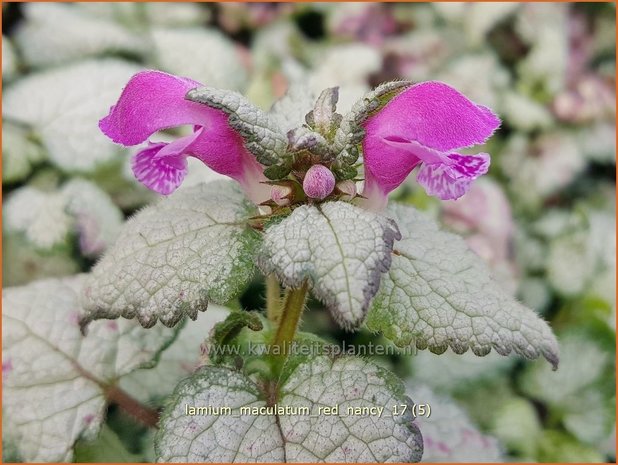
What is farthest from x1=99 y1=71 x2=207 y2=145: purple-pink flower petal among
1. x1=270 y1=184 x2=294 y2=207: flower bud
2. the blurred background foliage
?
the blurred background foliage

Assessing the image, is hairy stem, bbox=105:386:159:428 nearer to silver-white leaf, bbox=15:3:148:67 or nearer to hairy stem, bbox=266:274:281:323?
hairy stem, bbox=266:274:281:323

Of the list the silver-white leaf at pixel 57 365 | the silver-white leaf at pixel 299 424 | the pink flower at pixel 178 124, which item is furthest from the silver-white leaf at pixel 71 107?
the silver-white leaf at pixel 299 424

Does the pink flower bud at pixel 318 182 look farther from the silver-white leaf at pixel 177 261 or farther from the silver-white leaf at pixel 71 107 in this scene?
the silver-white leaf at pixel 71 107

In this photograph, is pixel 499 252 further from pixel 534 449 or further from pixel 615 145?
pixel 615 145

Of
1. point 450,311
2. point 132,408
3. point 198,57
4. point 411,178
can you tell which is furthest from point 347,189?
point 198,57

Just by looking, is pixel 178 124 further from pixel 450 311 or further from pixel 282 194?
pixel 450 311

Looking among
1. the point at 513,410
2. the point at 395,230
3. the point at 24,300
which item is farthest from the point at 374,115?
the point at 513,410
